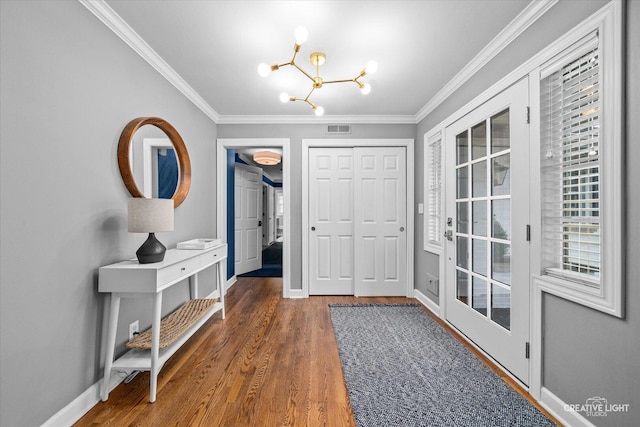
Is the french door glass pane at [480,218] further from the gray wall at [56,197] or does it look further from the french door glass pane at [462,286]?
the gray wall at [56,197]

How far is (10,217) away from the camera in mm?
1214

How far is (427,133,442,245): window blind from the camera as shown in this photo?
309 cm

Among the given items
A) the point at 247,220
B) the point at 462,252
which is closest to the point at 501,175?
the point at 462,252

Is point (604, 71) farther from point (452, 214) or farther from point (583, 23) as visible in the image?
point (452, 214)

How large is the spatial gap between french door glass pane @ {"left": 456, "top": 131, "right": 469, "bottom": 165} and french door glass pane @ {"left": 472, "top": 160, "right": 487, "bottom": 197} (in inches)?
6.9

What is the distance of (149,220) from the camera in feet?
5.67

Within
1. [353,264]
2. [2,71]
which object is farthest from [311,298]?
[2,71]

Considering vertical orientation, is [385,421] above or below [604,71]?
below

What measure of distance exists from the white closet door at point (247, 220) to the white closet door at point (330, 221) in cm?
175

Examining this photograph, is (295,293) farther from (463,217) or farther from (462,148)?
(462,148)

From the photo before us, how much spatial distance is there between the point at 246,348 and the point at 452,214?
89.8 inches

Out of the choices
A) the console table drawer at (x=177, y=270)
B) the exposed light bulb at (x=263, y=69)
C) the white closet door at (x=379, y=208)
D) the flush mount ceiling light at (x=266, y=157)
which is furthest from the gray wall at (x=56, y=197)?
the flush mount ceiling light at (x=266, y=157)

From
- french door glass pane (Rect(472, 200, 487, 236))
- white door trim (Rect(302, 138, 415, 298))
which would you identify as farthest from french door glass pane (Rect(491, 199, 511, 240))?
white door trim (Rect(302, 138, 415, 298))

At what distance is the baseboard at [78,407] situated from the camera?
141cm
